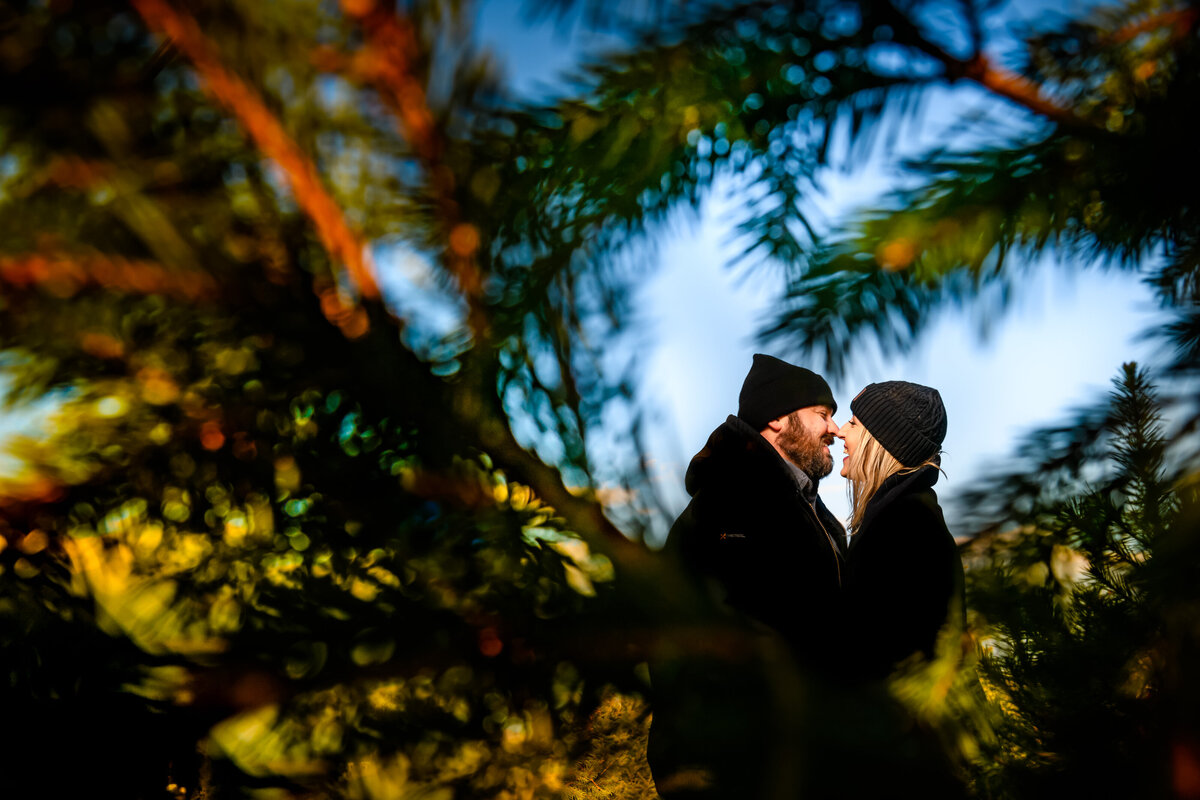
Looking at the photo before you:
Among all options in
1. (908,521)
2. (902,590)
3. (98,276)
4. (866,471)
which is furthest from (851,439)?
(98,276)

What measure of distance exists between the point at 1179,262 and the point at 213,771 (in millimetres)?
1106

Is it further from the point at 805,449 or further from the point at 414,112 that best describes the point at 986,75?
the point at 805,449

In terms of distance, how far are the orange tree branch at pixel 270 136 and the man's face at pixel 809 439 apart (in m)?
0.68

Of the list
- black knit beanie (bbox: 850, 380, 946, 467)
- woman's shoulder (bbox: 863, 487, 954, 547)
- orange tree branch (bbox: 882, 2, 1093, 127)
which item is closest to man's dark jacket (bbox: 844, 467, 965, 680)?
woman's shoulder (bbox: 863, 487, 954, 547)

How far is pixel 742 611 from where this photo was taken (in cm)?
62

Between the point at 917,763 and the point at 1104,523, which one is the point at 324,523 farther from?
the point at 1104,523

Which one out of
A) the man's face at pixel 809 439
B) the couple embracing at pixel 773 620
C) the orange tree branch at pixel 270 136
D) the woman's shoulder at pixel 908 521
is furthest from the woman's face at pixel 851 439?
the orange tree branch at pixel 270 136

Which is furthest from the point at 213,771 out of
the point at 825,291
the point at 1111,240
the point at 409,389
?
the point at 1111,240

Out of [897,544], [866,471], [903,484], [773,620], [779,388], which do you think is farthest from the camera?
[866,471]

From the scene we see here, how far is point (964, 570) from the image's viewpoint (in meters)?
0.61

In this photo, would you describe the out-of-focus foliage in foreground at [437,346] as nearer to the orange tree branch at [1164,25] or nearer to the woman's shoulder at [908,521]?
the orange tree branch at [1164,25]

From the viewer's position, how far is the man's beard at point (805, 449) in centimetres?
117

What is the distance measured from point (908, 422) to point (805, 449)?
214 millimetres

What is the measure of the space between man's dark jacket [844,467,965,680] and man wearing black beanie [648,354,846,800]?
42mm
